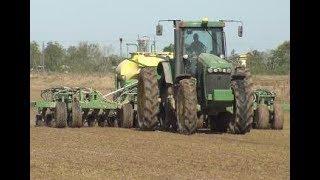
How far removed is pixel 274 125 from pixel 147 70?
359 cm

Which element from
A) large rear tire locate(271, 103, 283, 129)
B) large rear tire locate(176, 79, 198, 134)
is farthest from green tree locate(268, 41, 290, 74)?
large rear tire locate(176, 79, 198, 134)

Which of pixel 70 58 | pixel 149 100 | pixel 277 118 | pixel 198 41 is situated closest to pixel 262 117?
pixel 277 118

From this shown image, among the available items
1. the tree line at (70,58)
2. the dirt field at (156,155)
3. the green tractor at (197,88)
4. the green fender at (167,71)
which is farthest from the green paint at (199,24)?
the tree line at (70,58)

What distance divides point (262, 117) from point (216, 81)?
2622mm

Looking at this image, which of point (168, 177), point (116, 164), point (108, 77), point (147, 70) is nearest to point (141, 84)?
point (147, 70)

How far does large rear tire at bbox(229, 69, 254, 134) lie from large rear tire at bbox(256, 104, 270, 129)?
196 cm

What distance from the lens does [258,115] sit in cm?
1686

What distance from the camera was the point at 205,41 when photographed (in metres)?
15.6

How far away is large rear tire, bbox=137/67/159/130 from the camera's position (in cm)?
1547

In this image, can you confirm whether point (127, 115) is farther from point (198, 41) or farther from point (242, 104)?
point (242, 104)

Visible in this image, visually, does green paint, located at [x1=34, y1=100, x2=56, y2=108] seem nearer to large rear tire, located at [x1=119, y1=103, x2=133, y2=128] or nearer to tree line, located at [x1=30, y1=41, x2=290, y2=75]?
large rear tire, located at [x1=119, y1=103, x2=133, y2=128]

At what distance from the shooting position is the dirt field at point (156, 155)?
8.58 meters

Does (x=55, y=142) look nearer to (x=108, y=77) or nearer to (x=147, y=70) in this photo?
(x=147, y=70)

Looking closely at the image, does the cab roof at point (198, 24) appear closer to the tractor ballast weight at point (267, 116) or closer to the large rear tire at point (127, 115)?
the tractor ballast weight at point (267, 116)
